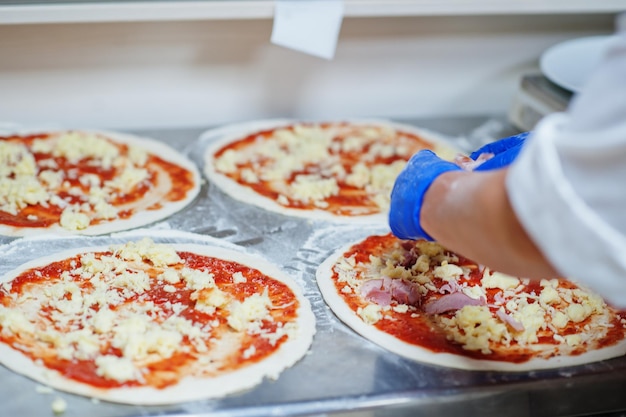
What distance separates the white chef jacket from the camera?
1.13m

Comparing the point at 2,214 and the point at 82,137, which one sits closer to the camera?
the point at 2,214

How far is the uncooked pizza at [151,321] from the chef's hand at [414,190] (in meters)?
0.36

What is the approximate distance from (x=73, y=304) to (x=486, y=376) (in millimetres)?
928

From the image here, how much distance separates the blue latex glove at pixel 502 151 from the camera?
177cm

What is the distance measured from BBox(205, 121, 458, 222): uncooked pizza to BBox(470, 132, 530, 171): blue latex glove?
44cm

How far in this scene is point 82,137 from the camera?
8.48ft

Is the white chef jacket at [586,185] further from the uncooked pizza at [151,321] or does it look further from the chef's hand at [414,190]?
the uncooked pizza at [151,321]

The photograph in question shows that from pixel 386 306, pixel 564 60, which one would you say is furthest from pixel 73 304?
pixel 564 60

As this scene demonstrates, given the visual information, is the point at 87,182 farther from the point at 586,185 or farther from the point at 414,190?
the point at 586,185

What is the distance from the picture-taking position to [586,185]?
1162mm

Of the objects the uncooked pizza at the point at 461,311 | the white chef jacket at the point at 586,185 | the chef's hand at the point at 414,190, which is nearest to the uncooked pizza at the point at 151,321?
the uncooked pizza at the point at 461,311

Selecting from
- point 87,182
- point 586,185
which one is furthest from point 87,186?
point 586,185

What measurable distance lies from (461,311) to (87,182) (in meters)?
1.21

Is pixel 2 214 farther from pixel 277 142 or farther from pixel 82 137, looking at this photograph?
pixel 277 142
